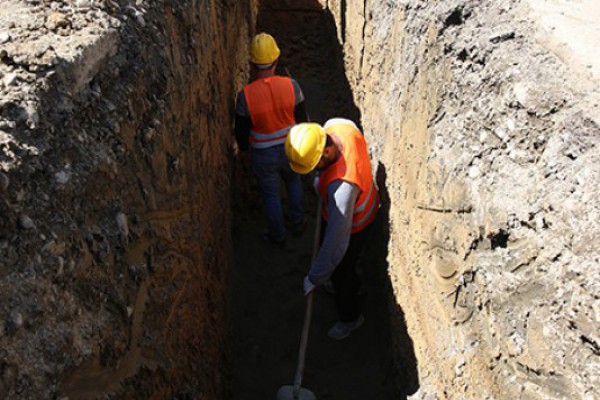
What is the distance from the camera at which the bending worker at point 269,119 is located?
395 cm

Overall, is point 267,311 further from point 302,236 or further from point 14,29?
point 14,29

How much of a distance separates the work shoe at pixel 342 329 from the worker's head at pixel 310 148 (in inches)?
54.4

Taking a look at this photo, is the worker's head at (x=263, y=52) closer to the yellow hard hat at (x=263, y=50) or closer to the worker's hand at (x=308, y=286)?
the yellow hard hat at (x=263, y=50)

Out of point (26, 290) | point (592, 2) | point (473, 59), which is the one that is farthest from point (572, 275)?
point (26, 290)

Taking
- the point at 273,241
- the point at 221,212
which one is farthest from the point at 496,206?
the point at 273,241

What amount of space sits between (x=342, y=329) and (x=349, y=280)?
47 centimetres

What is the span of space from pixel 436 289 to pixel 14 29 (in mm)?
2285

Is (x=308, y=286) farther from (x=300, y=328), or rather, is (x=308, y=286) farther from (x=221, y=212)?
(x=221, y=212)

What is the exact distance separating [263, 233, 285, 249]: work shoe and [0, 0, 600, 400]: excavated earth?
2.97 feet

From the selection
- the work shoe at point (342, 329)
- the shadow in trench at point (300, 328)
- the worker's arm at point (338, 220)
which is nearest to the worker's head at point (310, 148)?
the worker's arm at point (338, 220)

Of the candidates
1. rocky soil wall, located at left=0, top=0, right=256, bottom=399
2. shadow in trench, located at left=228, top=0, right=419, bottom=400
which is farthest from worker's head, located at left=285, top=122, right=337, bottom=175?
shadow in trench, located at left=228, top=0, right=419, bottom=400

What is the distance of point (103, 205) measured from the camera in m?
1.96

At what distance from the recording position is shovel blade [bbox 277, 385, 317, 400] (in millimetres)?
3236

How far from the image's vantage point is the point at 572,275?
5.02 ft
